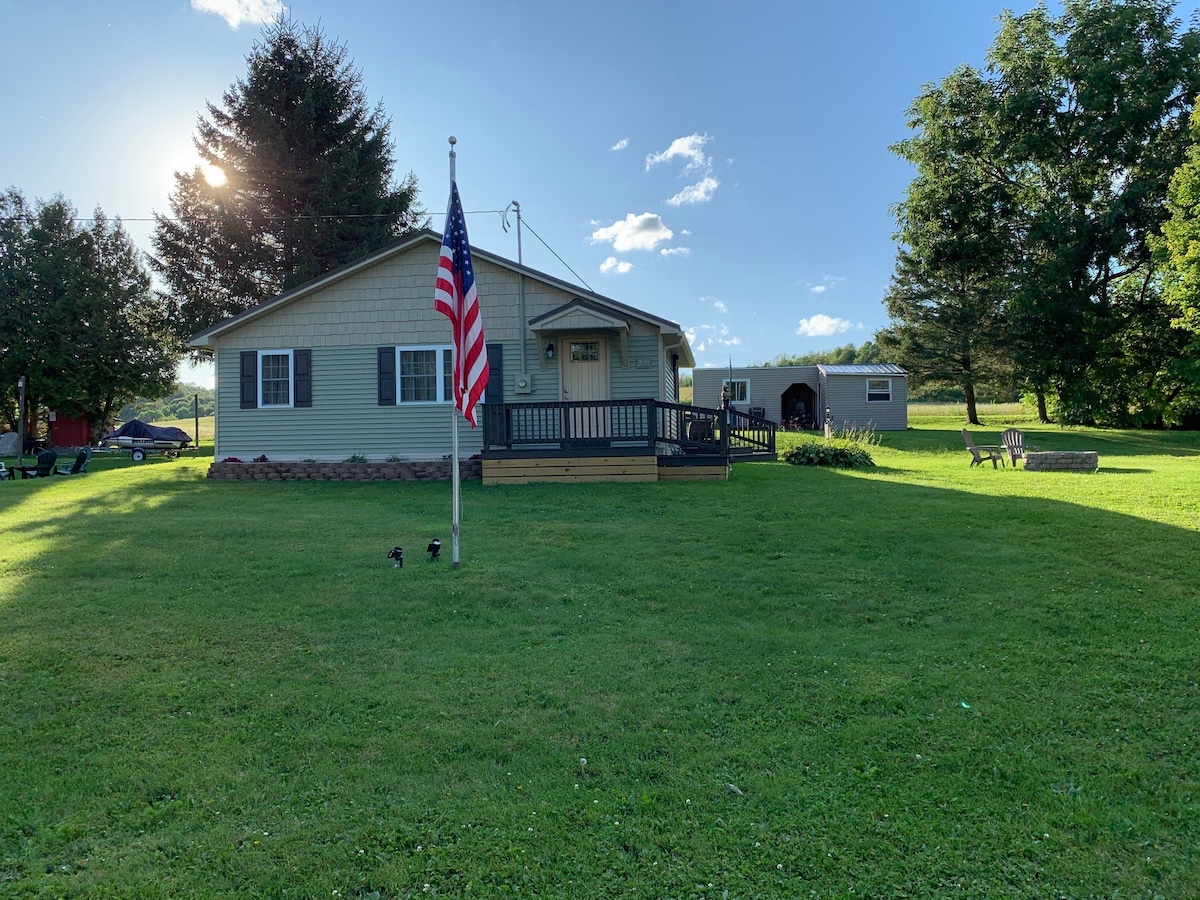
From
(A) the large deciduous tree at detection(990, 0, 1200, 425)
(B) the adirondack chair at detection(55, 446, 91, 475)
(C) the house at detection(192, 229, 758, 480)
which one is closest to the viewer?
(C) the house at detection(192, 229, 758, 480)

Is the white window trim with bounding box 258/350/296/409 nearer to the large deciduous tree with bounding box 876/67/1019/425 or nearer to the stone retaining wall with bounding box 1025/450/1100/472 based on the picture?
the stone retaining wall with bounding box 1025/450/1100/472

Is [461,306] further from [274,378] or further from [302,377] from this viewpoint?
[274,378]

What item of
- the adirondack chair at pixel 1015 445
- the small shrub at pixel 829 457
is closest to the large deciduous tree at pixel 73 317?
the small shrub at pixel 829 457

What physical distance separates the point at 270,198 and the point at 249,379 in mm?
14376

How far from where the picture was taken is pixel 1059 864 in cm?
251

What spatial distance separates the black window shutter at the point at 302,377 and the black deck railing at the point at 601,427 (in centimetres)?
450

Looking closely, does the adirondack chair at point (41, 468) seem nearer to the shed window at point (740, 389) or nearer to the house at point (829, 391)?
the house at point (829, 391)

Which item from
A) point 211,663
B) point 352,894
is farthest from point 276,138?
point 352,894

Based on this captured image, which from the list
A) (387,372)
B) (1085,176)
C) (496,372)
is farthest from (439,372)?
(1085,176)

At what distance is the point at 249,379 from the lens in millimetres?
14523

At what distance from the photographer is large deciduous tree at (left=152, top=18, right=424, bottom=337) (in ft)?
81.9

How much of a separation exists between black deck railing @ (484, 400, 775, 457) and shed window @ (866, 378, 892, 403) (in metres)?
20.5

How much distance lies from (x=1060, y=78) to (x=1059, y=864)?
3191cm

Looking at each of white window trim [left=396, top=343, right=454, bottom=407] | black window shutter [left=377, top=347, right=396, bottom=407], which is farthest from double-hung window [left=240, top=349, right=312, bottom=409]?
white window trim [left=396, top=343, right=454, bottom=407]
